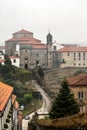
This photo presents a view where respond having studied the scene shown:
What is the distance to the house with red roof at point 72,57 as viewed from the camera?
358 feet

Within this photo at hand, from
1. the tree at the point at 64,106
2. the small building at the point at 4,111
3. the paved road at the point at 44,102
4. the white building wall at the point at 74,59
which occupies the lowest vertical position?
the paved road at the point at 44,102

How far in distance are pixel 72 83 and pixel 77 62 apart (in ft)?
202

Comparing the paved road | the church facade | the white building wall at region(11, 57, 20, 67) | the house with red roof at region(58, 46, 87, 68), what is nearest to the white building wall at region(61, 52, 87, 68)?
the house with red roof at region(58, 46, 87, 68)

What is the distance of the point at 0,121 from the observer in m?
21.8

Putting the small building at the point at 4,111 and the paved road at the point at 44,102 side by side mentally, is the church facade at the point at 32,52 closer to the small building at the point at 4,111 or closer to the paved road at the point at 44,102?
the paved road at the point at 44,102

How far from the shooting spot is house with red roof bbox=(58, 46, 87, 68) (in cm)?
10918

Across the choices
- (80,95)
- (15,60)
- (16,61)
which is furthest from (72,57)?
(80,95)

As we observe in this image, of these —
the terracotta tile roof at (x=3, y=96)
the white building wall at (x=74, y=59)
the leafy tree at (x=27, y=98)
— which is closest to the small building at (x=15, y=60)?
the white building wall at (x=74, y=59)

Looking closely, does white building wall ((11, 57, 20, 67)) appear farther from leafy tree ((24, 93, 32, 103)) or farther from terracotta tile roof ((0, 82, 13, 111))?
terracotta tile roof ((0, 82, 13, 111))

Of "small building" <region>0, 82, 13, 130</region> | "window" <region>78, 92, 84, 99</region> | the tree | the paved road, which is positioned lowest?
the paved road

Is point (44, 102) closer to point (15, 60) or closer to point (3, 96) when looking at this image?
point (15, 60)

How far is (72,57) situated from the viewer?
10994 centimetres

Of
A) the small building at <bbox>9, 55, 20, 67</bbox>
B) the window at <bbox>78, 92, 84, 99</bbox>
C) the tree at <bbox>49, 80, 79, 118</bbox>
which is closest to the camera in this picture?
the tree at <bbox>49, 80, 79, 118</bbox>

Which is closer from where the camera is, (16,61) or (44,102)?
(44,102)
